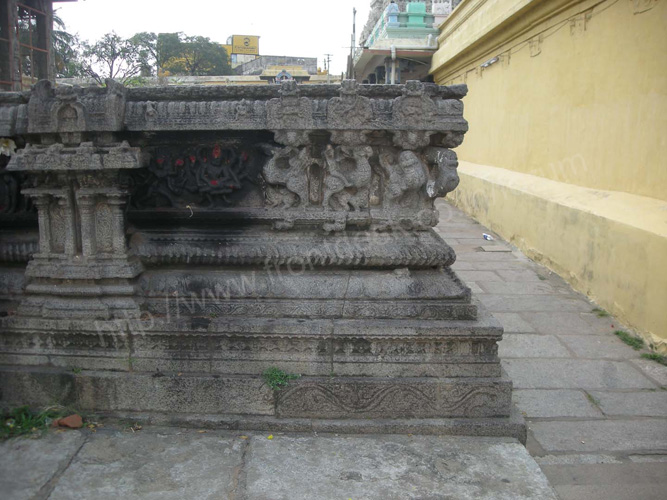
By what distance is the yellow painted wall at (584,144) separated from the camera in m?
4.86

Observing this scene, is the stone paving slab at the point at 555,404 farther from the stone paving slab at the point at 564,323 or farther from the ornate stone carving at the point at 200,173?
the ornate stone carving at the point at 200,173

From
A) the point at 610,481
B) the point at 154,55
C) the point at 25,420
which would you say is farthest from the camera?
the point at 154,55

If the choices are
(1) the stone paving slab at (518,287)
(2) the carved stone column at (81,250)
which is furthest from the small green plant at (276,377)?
(1) the stone paving slab at (518,287)

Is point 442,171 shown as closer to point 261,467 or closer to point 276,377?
point 276,377

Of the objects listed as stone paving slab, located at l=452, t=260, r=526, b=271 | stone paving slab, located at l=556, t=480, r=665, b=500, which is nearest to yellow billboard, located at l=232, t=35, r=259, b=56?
stone paving slab, located at l=452, t=260, r=526, b=271

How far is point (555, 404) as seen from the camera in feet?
11.9

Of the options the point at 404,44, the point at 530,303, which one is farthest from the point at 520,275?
the point at 404,44

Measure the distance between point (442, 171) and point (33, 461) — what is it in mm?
2375

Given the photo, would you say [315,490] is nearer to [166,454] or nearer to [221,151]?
[166,454]

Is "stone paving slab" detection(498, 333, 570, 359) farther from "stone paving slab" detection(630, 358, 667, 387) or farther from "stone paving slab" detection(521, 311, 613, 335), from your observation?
"stone paving slab" detection(630, 358, 667, 387)

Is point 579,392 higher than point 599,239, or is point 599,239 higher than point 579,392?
point 599,239

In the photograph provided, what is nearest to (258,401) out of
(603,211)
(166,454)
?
(166,454)

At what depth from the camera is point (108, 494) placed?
240cm

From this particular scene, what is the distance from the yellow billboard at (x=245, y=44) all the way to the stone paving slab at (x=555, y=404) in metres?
61.4
